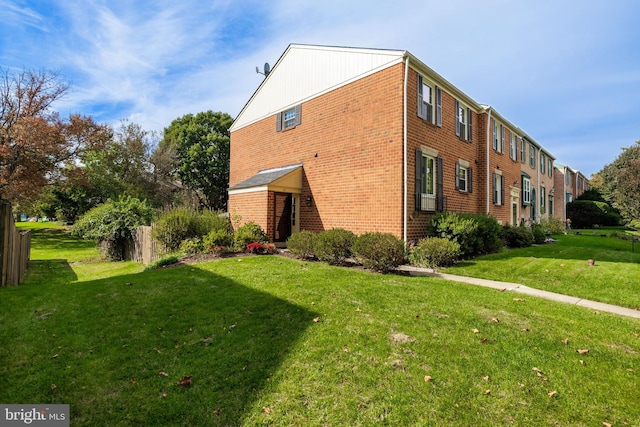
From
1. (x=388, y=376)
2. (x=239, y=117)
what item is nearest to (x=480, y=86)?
(x=239, y=117)

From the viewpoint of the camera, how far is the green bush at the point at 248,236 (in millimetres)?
10977

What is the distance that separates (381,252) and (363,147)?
14.9 ft

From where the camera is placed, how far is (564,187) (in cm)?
3128

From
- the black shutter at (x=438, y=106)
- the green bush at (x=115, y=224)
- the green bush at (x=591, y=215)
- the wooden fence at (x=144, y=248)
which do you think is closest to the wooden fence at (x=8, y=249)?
the wooden fence at (x=144, y=248)

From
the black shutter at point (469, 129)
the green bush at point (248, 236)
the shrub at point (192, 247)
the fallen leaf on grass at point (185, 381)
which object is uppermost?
the black shutter at point (469, 129)

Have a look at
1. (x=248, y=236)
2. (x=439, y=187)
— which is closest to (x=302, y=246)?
(x=248, y=236)

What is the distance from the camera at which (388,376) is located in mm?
3217

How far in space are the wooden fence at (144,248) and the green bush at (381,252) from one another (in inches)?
292

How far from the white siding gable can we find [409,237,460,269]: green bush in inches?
237

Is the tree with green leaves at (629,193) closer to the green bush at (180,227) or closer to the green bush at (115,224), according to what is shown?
the green bush at (180,227)

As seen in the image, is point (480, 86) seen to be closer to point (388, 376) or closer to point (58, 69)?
point (388, 376)

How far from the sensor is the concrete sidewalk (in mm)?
5467

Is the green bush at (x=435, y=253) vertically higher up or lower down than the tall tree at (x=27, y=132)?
lower down

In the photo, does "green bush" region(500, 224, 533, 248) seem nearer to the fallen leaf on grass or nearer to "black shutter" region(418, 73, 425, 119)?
"black shutter" region(418, 73, 425, 119)
